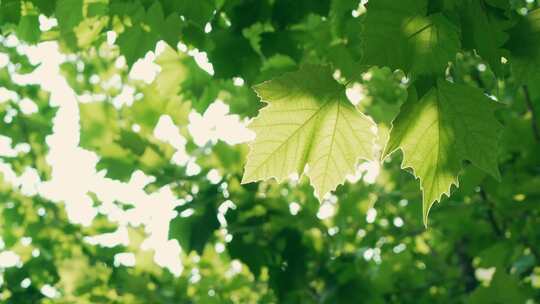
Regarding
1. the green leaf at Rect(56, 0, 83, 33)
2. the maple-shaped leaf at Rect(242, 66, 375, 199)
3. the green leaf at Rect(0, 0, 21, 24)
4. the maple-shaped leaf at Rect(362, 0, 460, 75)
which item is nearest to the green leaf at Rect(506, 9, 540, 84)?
the maple-shaped leaf at Rect(362, 0, 460, 75)

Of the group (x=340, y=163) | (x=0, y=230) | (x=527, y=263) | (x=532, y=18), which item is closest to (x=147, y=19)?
(x=340, y=163)

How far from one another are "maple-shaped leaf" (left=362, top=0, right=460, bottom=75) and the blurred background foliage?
395 mm

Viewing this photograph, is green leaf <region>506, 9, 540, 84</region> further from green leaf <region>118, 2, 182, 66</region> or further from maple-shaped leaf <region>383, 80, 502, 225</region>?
green leaf <region>118, 2, 182, 66</region>

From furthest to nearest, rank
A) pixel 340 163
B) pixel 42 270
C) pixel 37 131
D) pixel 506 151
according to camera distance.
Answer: pixel 37 131 < pixel 42 270 < pixel 506 151 < pixel 340 163

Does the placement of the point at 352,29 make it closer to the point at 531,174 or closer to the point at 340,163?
the point at 340,163

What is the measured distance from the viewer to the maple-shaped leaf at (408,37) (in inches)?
42.1

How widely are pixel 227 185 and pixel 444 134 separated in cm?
193

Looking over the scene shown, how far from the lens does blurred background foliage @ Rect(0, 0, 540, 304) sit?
208 cm

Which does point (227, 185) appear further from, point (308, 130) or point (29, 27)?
point (308, 130)

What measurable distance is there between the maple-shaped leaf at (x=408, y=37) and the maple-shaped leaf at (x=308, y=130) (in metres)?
0.18

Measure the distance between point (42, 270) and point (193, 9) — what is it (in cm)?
265

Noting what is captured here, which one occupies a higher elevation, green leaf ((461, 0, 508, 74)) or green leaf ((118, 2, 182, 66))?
green leaf ((118, 2, 182, 66))

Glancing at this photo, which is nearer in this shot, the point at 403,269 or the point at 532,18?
the point at 532,18

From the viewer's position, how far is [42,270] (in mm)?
3619
